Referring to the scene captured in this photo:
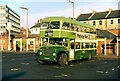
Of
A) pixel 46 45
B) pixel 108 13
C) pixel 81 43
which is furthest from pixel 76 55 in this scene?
pixel 108 13

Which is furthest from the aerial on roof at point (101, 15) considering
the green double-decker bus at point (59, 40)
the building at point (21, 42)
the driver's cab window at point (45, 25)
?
the driver's cab window at point (45, 25)

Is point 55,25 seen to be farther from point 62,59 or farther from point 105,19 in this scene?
point 105,19

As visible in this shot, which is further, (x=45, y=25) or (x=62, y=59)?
(x=45, y=25)

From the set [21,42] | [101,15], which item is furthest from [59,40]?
[101,15]

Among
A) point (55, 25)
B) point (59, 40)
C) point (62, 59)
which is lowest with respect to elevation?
point (62, 59)

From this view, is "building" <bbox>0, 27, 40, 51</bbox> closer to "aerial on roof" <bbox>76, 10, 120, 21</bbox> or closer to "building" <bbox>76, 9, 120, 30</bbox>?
"building" <bbox>76, 9, 120, 30</bbox>

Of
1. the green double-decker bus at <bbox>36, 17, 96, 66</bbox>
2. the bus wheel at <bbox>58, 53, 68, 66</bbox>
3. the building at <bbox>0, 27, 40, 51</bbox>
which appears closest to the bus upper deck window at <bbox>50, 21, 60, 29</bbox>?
the green double-decker bus at <bbox>36, 17, 96, 66</bbox>

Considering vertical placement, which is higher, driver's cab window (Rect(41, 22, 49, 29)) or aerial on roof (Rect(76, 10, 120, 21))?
aerial on roof (Rect(76, 10, 120, 21))

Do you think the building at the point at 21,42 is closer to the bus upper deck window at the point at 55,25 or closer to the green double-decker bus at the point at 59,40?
the green double-decker bus at the point at 59,40

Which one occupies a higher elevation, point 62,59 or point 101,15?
point 101,15

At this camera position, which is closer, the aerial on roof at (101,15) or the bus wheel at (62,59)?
the bus wheel at (62,59)

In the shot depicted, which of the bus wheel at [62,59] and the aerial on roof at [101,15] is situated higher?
the aerial on roof at [101,15]

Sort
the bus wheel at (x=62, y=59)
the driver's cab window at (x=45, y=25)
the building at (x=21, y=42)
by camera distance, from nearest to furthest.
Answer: the bus wheel at (x=62, y=59) < the driver's cab window at (x=45, y=25) < the building at (x=21, y=42)

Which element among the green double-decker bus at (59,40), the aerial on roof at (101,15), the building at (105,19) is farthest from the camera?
the aerial on roof at (101,15)
